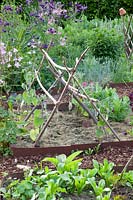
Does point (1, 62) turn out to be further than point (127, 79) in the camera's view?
No

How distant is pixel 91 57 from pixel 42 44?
2.43 ft

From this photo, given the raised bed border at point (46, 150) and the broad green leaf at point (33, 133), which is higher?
the broad green leaf at point (33, 133)

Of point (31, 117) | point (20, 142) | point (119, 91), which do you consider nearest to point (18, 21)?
point (119, 91)

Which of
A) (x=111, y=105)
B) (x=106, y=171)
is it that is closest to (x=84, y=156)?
(x=106, y=171)

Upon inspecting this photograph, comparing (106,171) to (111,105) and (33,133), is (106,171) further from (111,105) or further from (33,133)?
(111,105)

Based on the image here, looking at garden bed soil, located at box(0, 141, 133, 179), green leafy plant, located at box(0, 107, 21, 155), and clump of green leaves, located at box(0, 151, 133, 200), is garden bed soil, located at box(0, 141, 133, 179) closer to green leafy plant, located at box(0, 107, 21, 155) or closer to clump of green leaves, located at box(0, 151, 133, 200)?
green leafy plant, located at box(0, 107, 21, 155)

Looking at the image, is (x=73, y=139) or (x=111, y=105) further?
(x=111, y=105)

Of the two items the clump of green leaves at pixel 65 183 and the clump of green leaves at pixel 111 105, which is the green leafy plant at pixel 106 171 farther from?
the clump of green leaves at pixel 111 105

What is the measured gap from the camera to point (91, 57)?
791 centimetres

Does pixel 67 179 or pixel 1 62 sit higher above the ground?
pixel 1 62

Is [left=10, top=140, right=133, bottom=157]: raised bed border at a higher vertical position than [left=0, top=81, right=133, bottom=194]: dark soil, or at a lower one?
higher

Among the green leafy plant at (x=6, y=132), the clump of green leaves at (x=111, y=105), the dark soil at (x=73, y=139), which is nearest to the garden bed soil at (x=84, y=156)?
the dark soil at (x=73, y=139)

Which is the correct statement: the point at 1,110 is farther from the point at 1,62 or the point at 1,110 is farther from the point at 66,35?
the point at 66,35

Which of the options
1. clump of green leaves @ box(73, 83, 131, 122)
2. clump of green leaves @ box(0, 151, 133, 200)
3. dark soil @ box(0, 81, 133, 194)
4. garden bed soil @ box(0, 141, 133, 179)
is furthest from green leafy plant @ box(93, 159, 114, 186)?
clump of green leaves @ box(73, 83, 131, 122)
